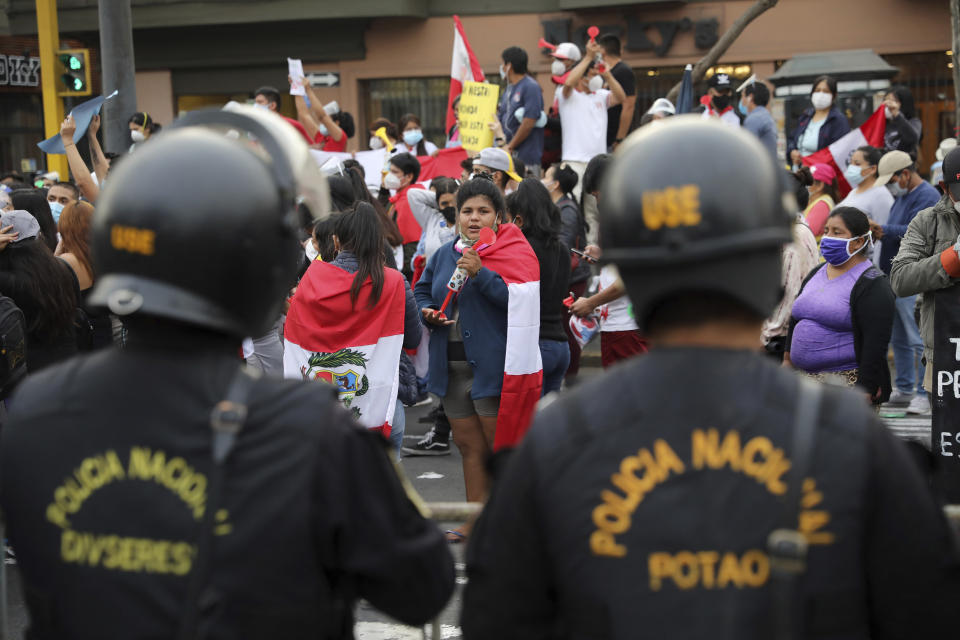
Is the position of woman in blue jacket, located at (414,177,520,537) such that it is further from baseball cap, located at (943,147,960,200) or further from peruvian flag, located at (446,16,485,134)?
peruvian flag, located at (446,16,485,134)

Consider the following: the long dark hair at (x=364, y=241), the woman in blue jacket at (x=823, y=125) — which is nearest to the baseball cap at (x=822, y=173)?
the woman in blue jacket at (x=823, y=125)

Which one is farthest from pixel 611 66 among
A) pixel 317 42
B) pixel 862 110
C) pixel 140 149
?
pixel 140 149

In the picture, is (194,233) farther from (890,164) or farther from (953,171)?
(890,164)

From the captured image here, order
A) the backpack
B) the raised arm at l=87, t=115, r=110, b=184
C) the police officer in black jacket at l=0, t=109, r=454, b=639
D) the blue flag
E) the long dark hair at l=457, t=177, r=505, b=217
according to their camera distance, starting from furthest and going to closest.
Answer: the raised arm at l=87, t=115, r=110, b=184 < the blue flag < the long dark hair at l=457, t=177, r=505, b=217 < the backpack < the police officer in black jacket at l=0, t=109, r=454, b=639

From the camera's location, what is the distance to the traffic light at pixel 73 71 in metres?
13.1

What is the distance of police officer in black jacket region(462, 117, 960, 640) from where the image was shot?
5.66ft

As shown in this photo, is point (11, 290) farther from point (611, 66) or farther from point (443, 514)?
point (611, 66)

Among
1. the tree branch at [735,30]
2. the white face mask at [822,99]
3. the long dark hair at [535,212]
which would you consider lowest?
the long dark hair at [535,212]

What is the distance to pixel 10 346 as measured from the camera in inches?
220

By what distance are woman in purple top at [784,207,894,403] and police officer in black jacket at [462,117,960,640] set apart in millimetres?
4419

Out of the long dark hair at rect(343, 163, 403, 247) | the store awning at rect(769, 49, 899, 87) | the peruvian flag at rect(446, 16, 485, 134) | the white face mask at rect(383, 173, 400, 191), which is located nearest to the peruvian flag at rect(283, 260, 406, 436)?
the long dark hair at rect(343, 163, 403, 247)

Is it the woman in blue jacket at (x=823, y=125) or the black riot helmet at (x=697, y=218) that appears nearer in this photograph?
the black riot helmet at (x=697, y=218)

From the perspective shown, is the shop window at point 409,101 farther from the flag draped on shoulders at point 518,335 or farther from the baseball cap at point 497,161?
the flag draped on shoulders at point 518,335

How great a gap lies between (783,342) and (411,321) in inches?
105
